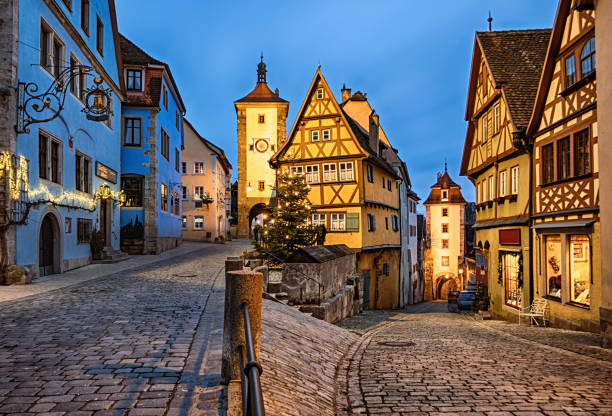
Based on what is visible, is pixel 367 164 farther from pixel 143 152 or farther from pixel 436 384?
pixel 436 384

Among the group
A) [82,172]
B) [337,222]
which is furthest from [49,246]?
[337,222]

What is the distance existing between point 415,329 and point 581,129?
7407 millimetres

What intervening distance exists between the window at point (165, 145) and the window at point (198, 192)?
47.5 ft

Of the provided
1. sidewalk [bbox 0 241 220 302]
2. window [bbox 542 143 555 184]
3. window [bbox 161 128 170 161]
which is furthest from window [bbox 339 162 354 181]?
sidewalk [bbox 0 241 220 302]

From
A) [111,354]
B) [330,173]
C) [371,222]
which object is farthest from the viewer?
[371,222]

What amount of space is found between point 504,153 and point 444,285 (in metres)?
39.7

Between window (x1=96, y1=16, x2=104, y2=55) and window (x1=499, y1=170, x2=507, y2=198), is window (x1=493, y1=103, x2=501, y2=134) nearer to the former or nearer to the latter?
window (x1=499, y1=170, x2=507, y2=198)

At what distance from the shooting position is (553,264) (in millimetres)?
15391

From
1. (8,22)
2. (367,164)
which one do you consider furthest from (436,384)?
(367,164)

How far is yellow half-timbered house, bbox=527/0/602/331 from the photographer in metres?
12.6

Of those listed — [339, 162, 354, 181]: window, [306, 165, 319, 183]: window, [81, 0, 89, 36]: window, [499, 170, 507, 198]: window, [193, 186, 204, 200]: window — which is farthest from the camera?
[193, 186, 204, 200]: window

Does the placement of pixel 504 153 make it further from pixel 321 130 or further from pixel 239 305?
pixel 239 305

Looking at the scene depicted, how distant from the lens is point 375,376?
24.7 ft

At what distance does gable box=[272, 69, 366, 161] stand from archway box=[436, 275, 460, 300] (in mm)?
31996
